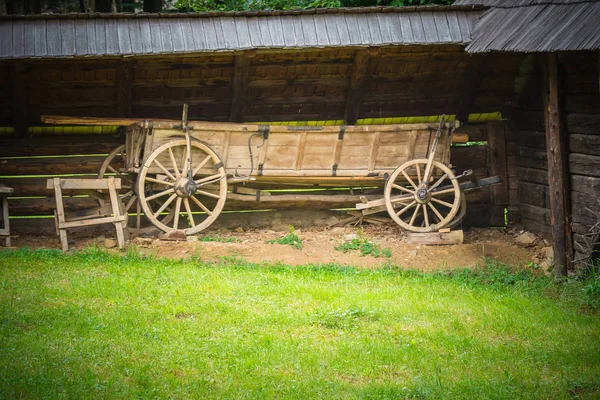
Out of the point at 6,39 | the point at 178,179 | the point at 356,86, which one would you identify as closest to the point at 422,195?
the point at 356,86

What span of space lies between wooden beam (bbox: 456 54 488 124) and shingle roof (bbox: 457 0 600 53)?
1251 millimetres

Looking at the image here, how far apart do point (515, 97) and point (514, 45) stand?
364 centimetres

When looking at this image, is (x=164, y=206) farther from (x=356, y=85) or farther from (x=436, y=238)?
(x=436, y=238)

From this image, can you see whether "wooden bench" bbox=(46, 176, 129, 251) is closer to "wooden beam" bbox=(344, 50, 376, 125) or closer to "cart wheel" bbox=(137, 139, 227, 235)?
"cart wheel" bbox=(137, 139, 227, 235)

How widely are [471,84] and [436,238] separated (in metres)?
2.72

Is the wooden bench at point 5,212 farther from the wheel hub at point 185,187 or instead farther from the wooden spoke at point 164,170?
the wheel hub at point 185,187

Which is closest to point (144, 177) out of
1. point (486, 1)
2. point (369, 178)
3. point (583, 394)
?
point (369, 178)

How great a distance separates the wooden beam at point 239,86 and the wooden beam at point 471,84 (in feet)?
11.4

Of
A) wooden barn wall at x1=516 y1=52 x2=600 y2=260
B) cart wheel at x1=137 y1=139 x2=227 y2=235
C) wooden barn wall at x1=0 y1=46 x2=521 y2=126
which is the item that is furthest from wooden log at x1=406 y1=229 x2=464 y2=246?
cart wheel at x1=137 y1=139 x2=227 y2=235

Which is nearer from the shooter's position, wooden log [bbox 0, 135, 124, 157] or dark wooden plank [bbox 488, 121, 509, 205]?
wooden log [bbox 0, 135, 124, 157]

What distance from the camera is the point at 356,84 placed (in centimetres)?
1242

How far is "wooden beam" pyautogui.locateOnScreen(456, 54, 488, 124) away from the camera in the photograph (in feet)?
41.0

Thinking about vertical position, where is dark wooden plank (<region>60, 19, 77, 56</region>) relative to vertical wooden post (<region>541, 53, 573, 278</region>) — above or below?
above

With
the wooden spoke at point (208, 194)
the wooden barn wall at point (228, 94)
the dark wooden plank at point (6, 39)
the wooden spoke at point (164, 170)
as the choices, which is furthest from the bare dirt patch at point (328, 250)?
the dark wooden plank at point (6, 39)
